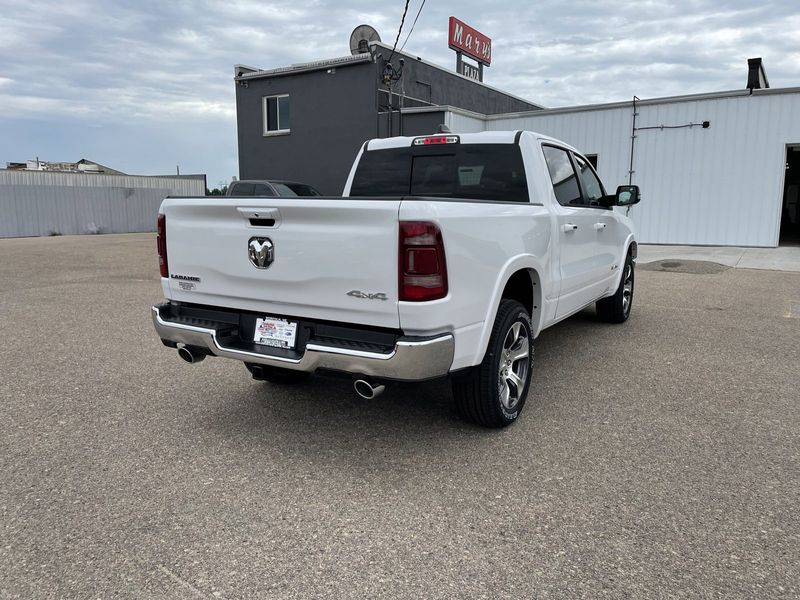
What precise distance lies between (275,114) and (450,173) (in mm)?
18080

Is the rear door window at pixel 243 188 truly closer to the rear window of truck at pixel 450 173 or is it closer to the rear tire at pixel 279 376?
the rear window of truck at pixel 450 173

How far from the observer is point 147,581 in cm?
234

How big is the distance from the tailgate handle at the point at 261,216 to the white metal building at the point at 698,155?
15312mm

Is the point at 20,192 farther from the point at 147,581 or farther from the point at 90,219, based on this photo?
the point at 147,581

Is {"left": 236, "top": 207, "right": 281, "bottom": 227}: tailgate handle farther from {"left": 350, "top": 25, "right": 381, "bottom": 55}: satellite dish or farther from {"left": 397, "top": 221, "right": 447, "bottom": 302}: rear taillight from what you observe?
{"left": 350, "top": 25, "right": 381, "bottom": 55}: satellite dish

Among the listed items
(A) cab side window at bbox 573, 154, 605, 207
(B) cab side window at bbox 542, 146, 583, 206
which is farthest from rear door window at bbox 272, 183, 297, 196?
(B) cab side window at bbox 542, 146, 583, 206

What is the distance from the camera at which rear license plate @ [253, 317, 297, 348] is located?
334 centimetres

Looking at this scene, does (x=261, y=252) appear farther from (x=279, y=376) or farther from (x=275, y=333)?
(x=279, y=376)

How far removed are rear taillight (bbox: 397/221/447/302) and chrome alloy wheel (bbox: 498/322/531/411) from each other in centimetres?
93

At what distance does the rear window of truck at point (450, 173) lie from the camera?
443 cm

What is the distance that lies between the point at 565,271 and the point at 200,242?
8.67 feet

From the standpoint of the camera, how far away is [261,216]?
3311 mm

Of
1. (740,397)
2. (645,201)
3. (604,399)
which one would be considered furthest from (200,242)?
(645,201)

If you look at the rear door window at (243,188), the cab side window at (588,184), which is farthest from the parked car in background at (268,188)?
the cab side window at (588,184)
